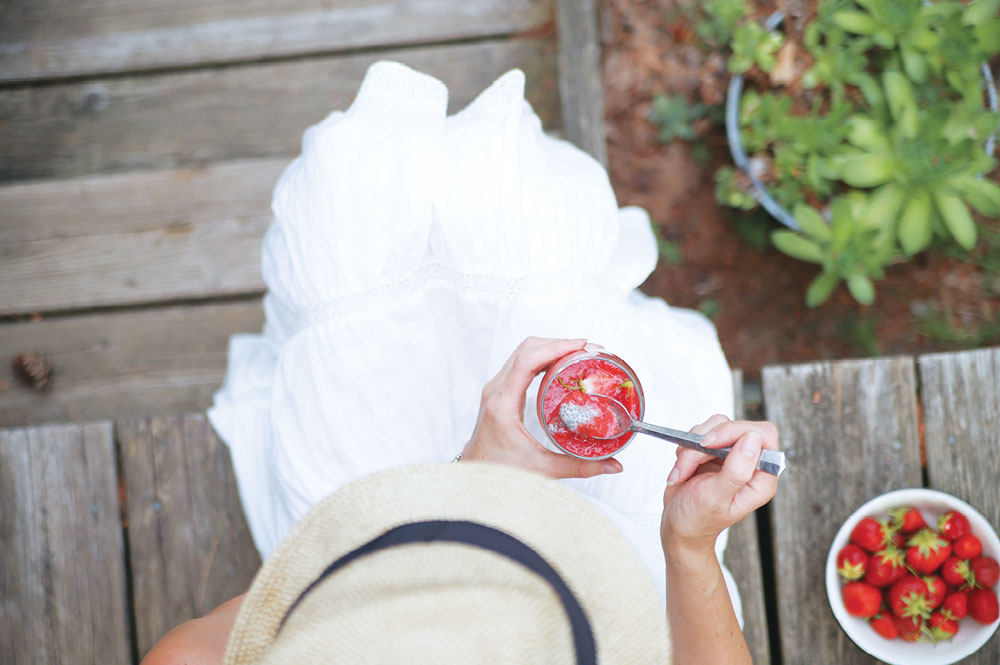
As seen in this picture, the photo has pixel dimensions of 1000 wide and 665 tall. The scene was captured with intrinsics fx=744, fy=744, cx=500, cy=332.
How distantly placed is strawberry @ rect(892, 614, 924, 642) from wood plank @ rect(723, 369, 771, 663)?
0.26 metres

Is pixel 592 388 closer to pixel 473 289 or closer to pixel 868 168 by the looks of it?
pixel 473 289

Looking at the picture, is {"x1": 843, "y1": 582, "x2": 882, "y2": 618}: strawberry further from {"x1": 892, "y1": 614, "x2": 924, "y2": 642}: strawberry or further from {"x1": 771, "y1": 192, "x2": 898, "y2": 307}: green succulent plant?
{"x1": 771, "y1": 192, "x2": 898, "y2": 307}: green succulent plant

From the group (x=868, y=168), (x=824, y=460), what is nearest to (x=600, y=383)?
(x=824, y=460)

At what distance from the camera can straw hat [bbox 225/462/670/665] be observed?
2.34ft

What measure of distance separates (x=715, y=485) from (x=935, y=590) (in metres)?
0.65

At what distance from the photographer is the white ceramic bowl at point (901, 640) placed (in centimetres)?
136

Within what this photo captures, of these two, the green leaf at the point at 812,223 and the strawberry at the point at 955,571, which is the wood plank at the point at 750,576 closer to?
the strawberry at the point at 955,571

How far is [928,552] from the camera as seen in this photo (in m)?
→ 1.36

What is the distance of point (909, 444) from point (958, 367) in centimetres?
19

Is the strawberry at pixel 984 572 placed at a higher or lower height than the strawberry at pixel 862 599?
higher

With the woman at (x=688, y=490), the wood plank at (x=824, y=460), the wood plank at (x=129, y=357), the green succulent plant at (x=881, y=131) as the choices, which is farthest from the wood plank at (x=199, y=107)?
the woman at (x=688, y=490)

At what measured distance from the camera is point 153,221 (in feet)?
7.08

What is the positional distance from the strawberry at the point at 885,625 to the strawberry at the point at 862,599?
0.01 metres

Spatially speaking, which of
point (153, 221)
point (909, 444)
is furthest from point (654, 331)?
point (153, 221)
